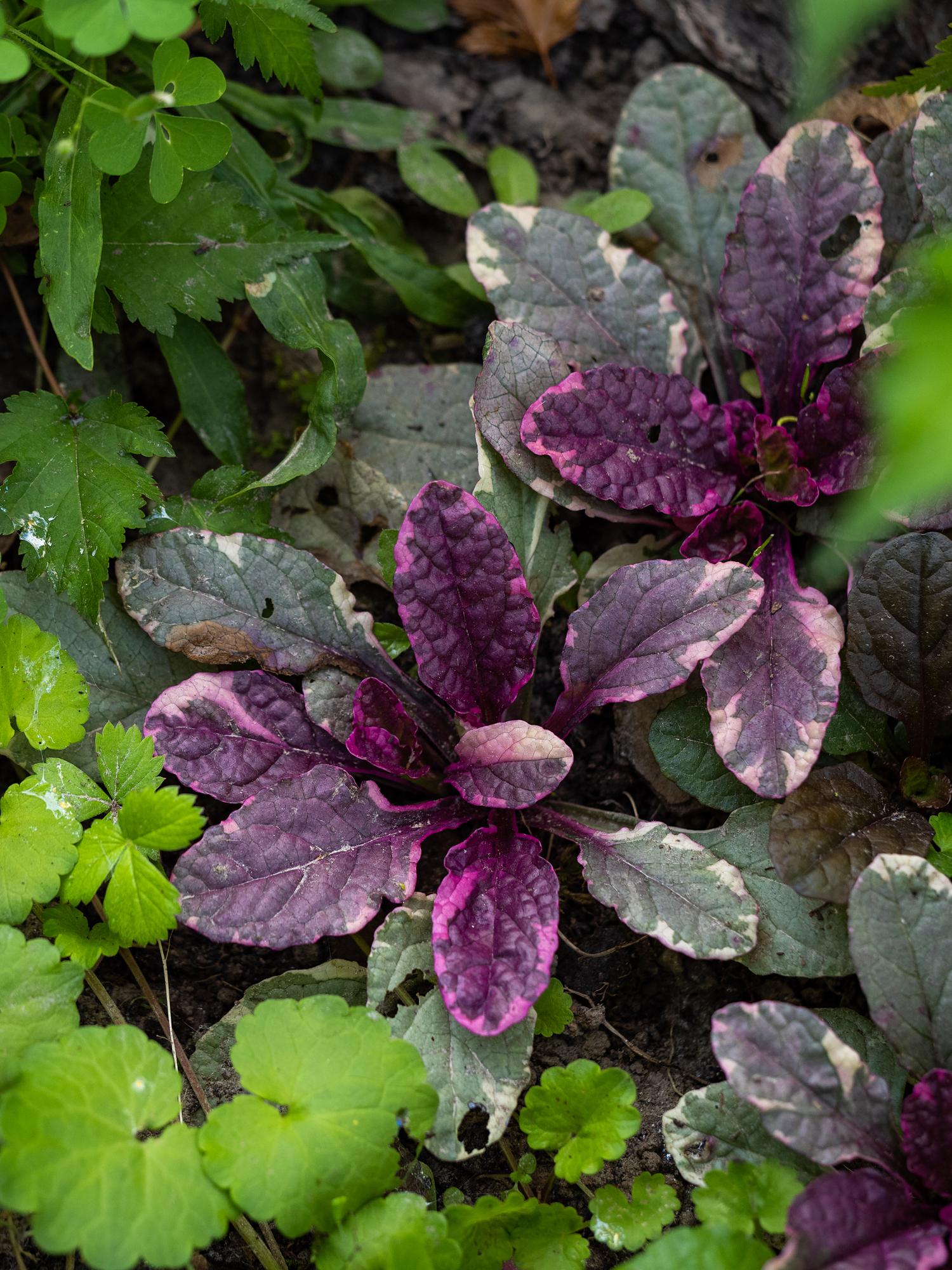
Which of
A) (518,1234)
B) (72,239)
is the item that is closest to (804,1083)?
(518,1234)

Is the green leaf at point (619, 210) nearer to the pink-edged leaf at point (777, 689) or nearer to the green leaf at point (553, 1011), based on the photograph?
the pink-edged leaf at point (777, 689)

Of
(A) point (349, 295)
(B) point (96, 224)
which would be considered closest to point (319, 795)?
(B) point (96, 224)

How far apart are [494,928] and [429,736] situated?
437mm

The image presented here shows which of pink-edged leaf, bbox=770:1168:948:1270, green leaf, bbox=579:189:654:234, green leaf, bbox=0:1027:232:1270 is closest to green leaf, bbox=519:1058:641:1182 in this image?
pink-edged leaf, bbox=770:1168:948:1270

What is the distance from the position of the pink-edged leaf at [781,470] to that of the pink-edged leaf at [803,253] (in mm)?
114

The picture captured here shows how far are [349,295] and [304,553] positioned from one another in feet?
2.62

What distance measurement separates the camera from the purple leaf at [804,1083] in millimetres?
1464

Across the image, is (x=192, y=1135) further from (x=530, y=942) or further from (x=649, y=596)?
(x=649, y=596)

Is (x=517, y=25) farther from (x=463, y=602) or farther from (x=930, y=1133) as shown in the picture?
(x=930, y=1133)

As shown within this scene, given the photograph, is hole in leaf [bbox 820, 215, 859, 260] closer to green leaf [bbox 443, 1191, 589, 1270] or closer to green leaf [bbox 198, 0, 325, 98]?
green leaf [bbox 198, 0, 325, 98]

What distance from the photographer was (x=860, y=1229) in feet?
4.58

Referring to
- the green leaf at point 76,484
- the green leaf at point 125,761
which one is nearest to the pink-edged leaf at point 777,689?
the green leaf at point 125,761

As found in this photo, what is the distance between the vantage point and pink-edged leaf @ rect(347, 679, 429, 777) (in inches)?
72.3

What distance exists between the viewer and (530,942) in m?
1.67
